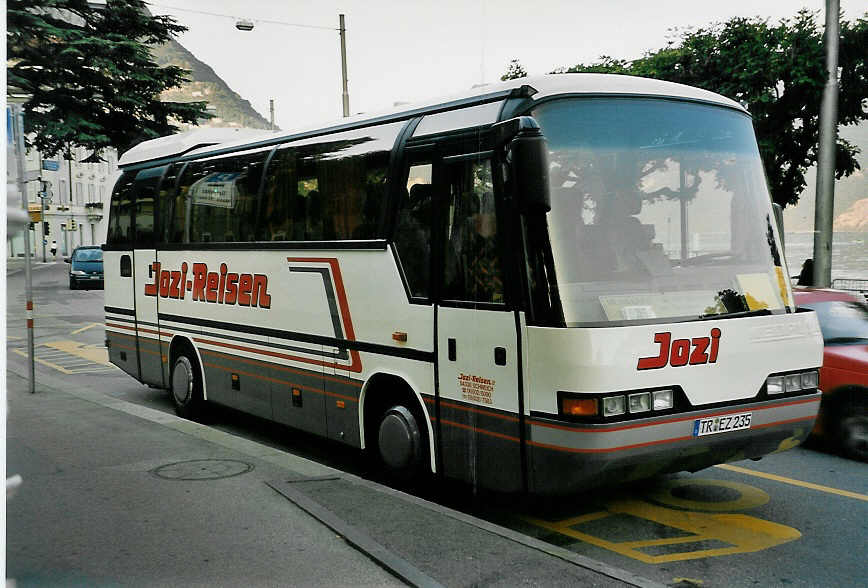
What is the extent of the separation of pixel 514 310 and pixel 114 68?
5121 mm

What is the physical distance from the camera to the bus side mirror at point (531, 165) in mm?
5285

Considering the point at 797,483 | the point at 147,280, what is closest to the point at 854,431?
the point at 797,483

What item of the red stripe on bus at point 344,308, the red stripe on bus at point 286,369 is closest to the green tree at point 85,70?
the red stripe on bus at point 344,308

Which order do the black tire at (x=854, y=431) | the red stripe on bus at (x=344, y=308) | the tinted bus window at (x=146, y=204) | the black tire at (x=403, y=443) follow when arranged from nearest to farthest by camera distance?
the black tire at (x=403, y=443) → the red stripe on bus at (x=344, y=308) → the black tire at (x=854, y=431) → the tinted bus window at (x=146, y=204)

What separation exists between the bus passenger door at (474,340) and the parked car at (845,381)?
380cm

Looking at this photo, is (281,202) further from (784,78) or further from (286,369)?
(784,78)

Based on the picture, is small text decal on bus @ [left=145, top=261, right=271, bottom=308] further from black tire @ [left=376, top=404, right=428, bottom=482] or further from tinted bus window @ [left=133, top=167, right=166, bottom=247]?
black tire @ [left=376, top=404, right=428, bottom=482]

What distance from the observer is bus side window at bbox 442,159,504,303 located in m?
5.90

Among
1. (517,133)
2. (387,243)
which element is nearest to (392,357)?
(387,243)

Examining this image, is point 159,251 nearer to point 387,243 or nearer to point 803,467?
point 387,243

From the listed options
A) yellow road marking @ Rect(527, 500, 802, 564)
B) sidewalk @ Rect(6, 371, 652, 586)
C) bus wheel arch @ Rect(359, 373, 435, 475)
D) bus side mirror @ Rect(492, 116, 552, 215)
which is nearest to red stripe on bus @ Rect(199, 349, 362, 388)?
bus wheel arch @ Rect(359, 373, 435, 475)

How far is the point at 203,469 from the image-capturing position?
7215 mm

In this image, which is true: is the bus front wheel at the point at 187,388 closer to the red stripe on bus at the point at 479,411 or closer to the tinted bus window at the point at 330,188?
the tinted bus window at the point at 330,188

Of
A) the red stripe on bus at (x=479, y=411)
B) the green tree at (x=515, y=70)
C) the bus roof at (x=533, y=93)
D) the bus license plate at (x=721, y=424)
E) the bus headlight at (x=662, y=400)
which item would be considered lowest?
the bus license plate at (x=721, y=424)
